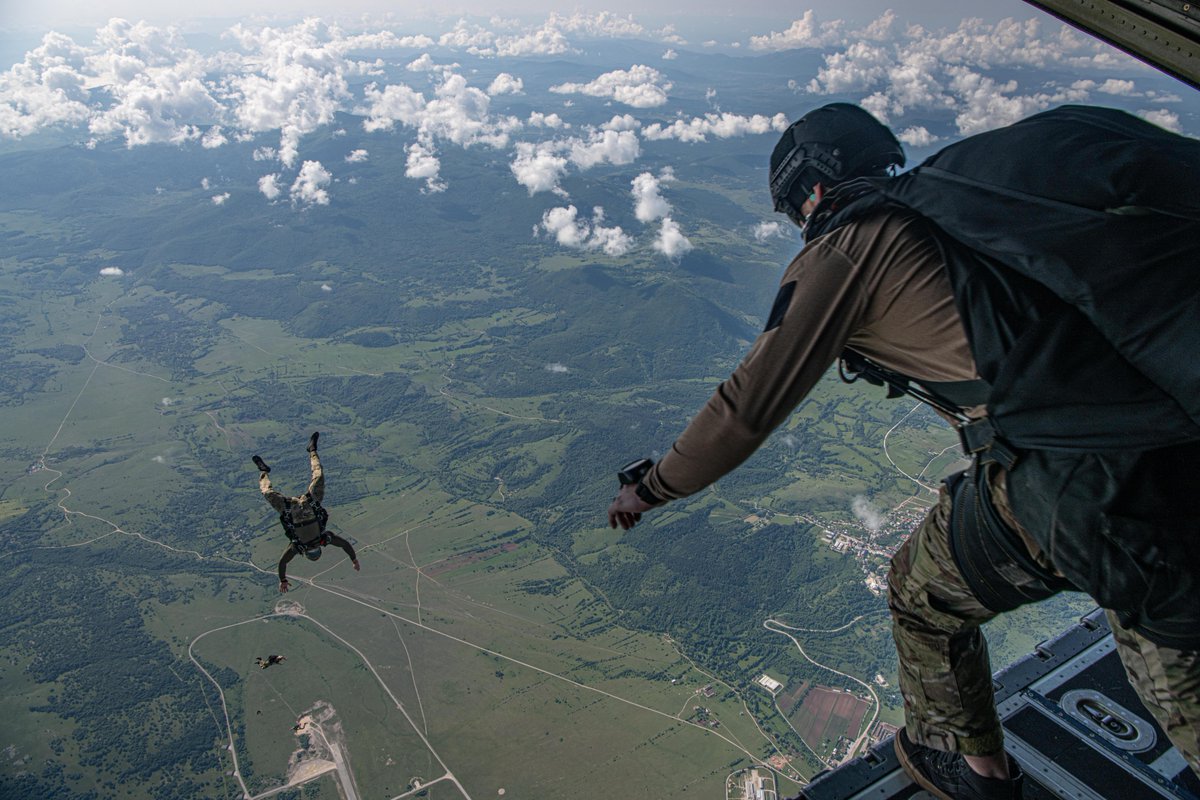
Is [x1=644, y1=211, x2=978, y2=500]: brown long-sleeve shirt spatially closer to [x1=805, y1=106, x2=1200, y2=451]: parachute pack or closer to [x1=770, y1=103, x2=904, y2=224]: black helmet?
[x1=805, y1=106, x2=1200, y2=451]: parachute pack

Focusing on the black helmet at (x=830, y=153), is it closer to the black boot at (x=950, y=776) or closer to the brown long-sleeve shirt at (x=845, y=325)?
the brown long-sleeve shirt at (x=845, y=325)

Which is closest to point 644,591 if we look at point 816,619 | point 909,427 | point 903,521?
point 816,619

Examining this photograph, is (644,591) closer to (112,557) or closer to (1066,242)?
(112,557)

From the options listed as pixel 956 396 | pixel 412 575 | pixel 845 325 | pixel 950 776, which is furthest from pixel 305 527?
pixel 412 575

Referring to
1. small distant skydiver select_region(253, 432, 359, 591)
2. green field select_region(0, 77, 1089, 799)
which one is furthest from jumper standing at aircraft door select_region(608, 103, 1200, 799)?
green field select_region(0, 77, 1089, 799)

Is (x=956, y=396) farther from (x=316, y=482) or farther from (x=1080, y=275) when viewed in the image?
(x=316, y=482)
